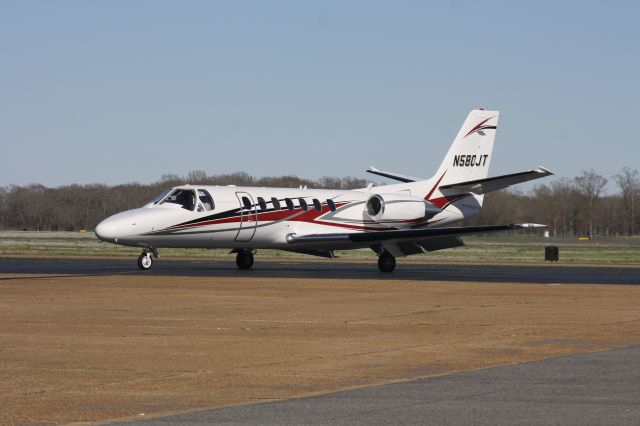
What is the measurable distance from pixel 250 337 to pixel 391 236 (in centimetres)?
2033

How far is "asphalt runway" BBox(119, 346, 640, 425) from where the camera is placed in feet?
31.1

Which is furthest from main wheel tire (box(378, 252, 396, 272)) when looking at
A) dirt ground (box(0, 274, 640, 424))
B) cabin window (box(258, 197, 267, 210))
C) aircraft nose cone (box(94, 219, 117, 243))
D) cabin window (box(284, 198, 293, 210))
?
dirt ground (box(0, 274, 640, 424))

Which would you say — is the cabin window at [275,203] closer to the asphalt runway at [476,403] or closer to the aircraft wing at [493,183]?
the aircraft wing at [493,183]

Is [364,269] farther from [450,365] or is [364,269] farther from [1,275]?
[450,365]

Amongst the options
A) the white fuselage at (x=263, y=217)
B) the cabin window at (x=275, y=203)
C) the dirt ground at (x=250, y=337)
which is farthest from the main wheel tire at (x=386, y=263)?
the dirt ground at (x=250, y=337)

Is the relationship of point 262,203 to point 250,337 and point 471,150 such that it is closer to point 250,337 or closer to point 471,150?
point 471,150

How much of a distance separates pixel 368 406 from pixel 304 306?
39.4 feet

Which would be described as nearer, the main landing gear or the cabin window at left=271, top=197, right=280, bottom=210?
the main landing gear

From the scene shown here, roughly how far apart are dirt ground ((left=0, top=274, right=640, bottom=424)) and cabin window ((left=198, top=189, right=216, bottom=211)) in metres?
7.99

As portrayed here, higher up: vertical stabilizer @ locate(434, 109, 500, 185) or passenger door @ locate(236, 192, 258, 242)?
vertical stabilizer @ locate(434, 109, 500, 185)

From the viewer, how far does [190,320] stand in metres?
18.9

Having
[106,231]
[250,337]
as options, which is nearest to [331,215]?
[106,231]

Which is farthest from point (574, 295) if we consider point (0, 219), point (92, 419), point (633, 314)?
point (0, 219)

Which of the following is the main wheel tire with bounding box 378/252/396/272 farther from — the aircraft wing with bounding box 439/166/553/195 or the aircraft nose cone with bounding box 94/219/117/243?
the aircraft nose cone with bounding box 94/219/117/243
